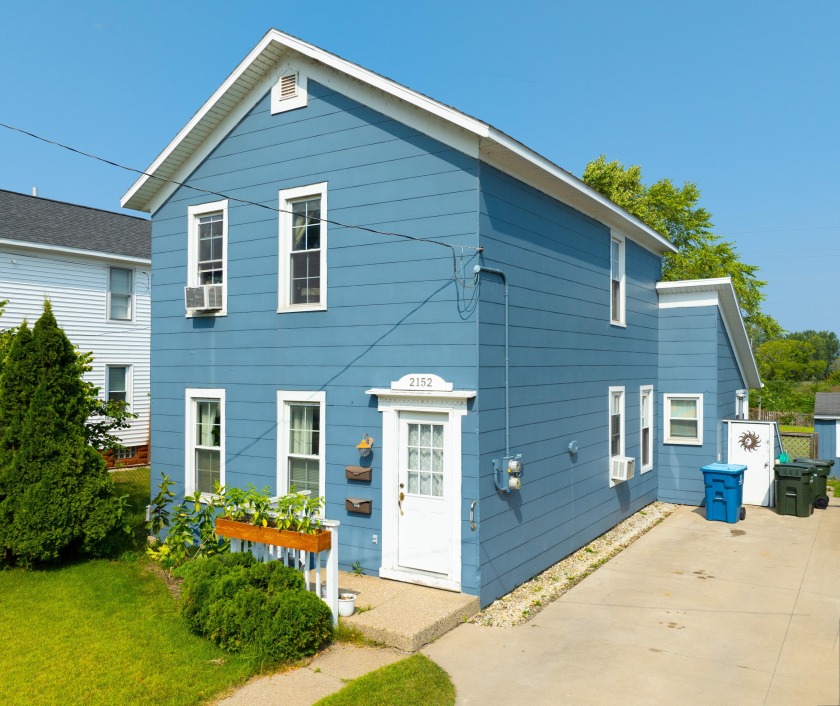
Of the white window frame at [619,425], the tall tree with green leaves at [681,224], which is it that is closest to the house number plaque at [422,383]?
the white window frame at [619,425]

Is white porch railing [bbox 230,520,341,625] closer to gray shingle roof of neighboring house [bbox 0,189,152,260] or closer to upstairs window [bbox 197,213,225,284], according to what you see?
upstairs window [bbox 197,213,225,284]

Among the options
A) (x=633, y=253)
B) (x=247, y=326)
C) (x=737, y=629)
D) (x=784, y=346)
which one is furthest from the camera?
(x=784, y=346)

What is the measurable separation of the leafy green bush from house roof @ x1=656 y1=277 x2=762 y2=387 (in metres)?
10.1

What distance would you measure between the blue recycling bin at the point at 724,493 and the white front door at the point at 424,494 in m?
6.62

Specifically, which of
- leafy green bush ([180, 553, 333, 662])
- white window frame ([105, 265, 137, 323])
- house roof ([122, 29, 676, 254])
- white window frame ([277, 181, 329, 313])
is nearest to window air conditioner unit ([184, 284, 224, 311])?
white window frame ([277, 181, 329, 313])

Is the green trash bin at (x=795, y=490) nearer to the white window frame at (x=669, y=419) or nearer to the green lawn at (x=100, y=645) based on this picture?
the white window frame at (x=669, y=419)

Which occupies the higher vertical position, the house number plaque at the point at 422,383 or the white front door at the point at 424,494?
the house number plaque at the point at 422,383

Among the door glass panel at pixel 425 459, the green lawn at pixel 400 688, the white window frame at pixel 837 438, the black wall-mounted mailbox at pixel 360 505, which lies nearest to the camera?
the green lawn at pixel 400 688

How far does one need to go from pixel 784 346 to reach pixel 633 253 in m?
58.2

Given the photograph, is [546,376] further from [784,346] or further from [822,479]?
[784,346]

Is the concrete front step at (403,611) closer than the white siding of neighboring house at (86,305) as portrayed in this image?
Yes

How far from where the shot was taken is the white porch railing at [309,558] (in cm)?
659

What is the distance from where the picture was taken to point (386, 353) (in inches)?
321

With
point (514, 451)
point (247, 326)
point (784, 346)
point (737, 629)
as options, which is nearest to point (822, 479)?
point (737, 629)
